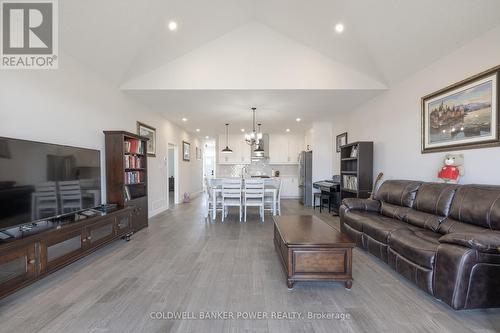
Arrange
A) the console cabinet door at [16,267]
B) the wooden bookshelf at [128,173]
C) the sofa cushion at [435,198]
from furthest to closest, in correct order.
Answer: the wooden bookshelf at [128,173]
the sofa cushion at [435,198]
the console cabinet door at [16,267]

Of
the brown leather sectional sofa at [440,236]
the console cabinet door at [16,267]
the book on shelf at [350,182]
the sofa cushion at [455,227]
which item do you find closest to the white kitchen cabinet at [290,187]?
the book on shelf at [350,182]

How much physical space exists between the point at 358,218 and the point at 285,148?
5.76 m


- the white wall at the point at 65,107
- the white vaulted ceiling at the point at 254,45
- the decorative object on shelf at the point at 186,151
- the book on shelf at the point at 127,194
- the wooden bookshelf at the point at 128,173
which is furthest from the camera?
the decorative object on shelf at the point at 186,151

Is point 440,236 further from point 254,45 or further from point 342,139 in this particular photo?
point 342,139

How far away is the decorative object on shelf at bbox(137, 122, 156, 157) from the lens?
4840mm

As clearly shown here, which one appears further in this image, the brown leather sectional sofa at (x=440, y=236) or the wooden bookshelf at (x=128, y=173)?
the wooden bookshelf at (x=128, y=173)

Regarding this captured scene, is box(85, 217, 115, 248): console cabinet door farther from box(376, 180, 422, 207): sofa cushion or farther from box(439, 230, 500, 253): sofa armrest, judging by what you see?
box(376, 180, 422, 207): sofa cushion

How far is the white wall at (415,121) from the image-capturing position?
96.4 inches

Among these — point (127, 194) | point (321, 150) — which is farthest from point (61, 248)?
point (321, 150)

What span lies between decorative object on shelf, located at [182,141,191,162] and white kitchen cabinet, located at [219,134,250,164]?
122 centimetres

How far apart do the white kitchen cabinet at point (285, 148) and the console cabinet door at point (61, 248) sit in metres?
6.83

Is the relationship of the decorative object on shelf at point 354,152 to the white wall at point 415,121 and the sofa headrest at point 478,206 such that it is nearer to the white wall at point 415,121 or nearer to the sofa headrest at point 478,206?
the white wall at point 415,121

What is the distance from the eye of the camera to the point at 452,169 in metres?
2.73

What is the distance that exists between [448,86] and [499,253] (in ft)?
7.25
